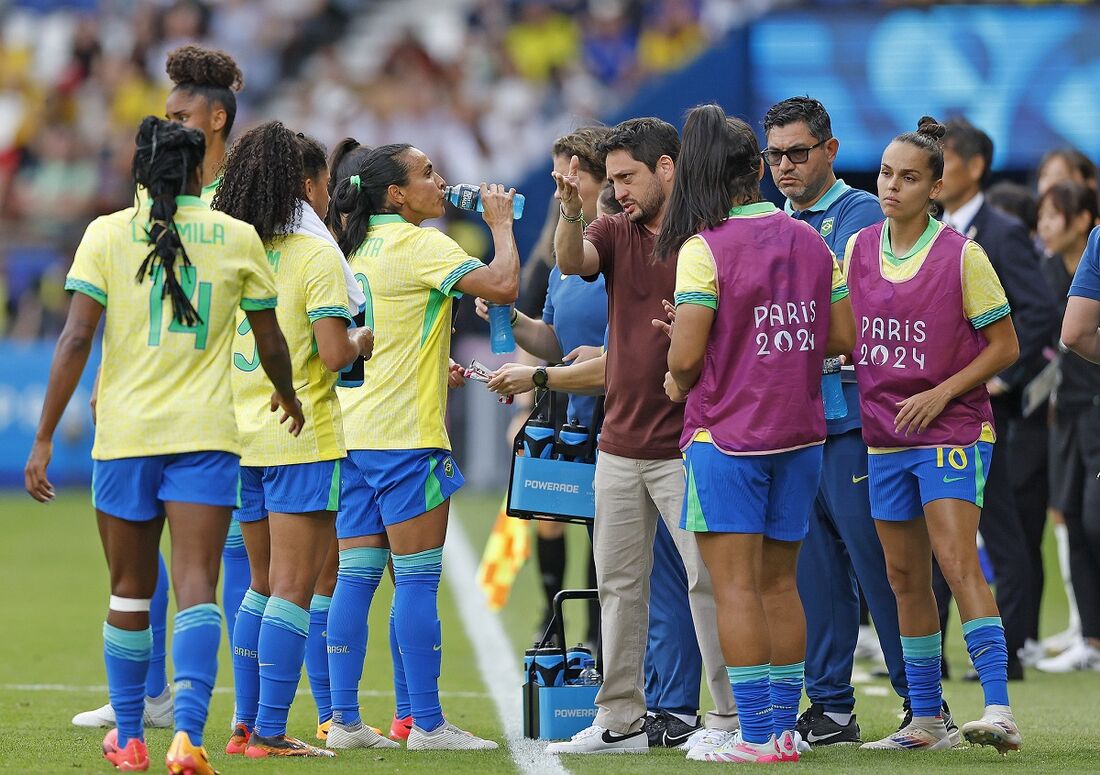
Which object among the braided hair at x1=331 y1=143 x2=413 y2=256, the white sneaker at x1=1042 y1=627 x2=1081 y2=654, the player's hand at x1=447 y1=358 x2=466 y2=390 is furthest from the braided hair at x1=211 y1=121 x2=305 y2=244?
the white sneaker at x1=1042 y1=627 x2=1081 y2=654

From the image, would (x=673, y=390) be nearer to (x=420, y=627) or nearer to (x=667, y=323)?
(x=667, y=323)

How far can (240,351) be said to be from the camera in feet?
19.6

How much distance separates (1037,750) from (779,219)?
6.89 ft

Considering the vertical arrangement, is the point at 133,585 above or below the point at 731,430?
below

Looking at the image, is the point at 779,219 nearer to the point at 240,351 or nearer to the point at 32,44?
the point at 240,351

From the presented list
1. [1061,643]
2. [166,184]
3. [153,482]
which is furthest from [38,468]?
[1061,643]

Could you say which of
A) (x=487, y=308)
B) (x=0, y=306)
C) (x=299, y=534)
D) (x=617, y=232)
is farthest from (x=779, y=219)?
(x=0, y=306)

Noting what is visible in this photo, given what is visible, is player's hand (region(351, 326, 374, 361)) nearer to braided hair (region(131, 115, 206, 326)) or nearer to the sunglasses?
braided hair (region(131, 115, 206, 326))

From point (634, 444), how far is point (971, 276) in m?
1.31

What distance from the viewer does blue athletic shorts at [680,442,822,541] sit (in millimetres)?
5477

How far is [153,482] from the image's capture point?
5016 mm

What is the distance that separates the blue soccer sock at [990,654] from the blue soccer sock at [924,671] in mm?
186

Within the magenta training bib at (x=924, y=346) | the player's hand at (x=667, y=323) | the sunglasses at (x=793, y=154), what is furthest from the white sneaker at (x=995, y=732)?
the sunglasses at (x=793, y=154)

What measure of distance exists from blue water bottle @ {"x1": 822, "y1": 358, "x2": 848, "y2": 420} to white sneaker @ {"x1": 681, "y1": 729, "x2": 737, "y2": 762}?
120 centimetres
